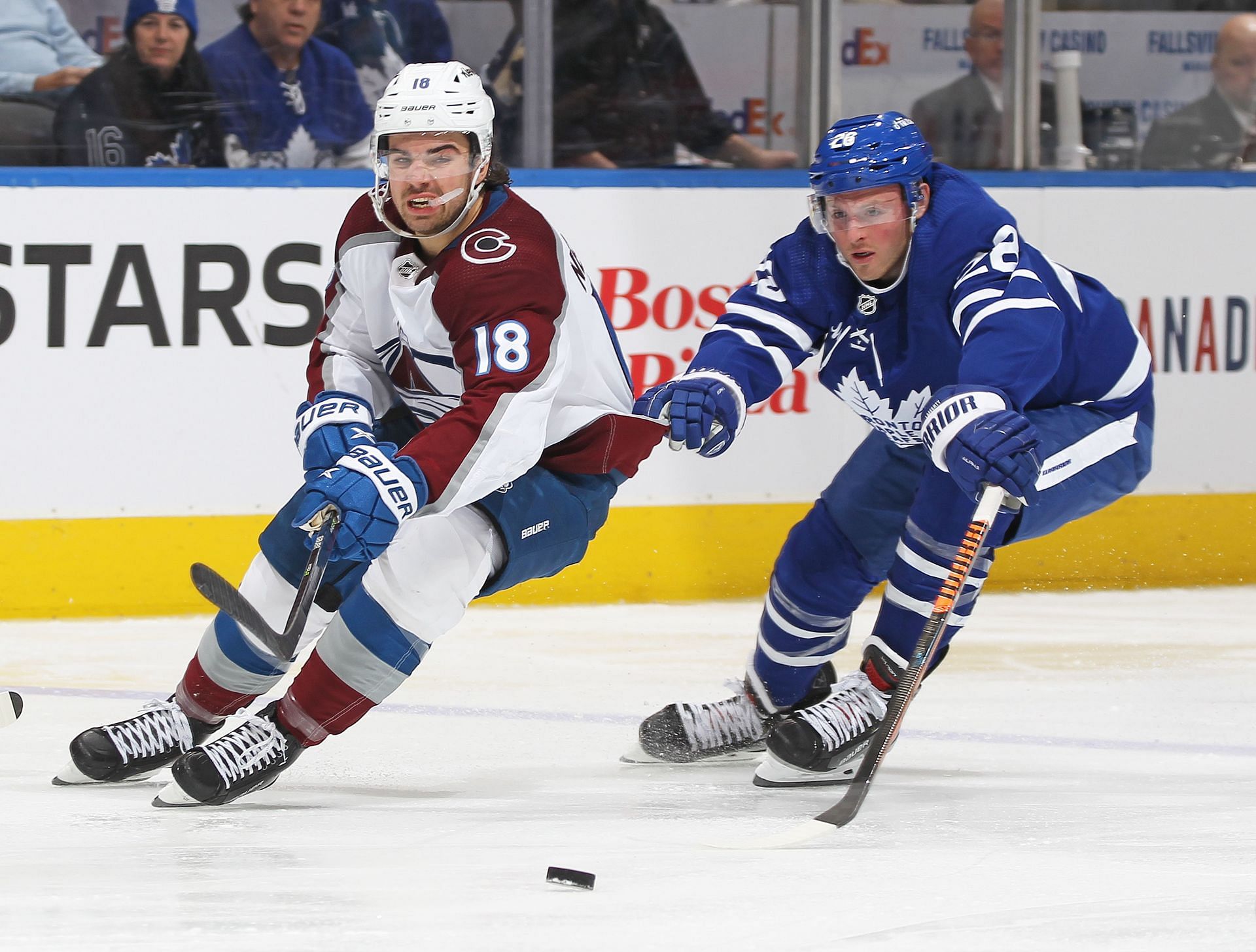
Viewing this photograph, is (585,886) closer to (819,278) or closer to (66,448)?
(819,278)

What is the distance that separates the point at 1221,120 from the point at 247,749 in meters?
3.43

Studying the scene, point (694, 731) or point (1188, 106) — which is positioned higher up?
point (1188, 106)

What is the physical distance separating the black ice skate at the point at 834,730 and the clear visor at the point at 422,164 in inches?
36.5

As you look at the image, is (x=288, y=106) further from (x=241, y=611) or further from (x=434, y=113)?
(x=241, y=611)

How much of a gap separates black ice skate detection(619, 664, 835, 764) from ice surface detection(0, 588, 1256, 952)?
44 millimetres

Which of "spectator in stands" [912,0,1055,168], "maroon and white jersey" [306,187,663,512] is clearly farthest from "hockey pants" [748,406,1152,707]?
"spectator in stands" [912,0,1055,168]

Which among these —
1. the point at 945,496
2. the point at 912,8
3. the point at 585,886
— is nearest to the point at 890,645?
the point at 945,496

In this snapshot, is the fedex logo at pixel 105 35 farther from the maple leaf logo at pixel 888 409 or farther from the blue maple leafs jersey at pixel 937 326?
the maple leaf logo at pixel 888 409

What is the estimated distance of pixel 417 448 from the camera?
93.4 inches

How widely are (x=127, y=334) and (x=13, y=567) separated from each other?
0.57 meters

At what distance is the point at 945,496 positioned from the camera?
2584 mm

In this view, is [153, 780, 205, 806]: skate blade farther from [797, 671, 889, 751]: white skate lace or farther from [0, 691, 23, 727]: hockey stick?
[797, 671, 889, 751]: white skate lace

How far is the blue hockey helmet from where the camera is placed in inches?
101

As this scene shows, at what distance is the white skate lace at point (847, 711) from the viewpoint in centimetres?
266
